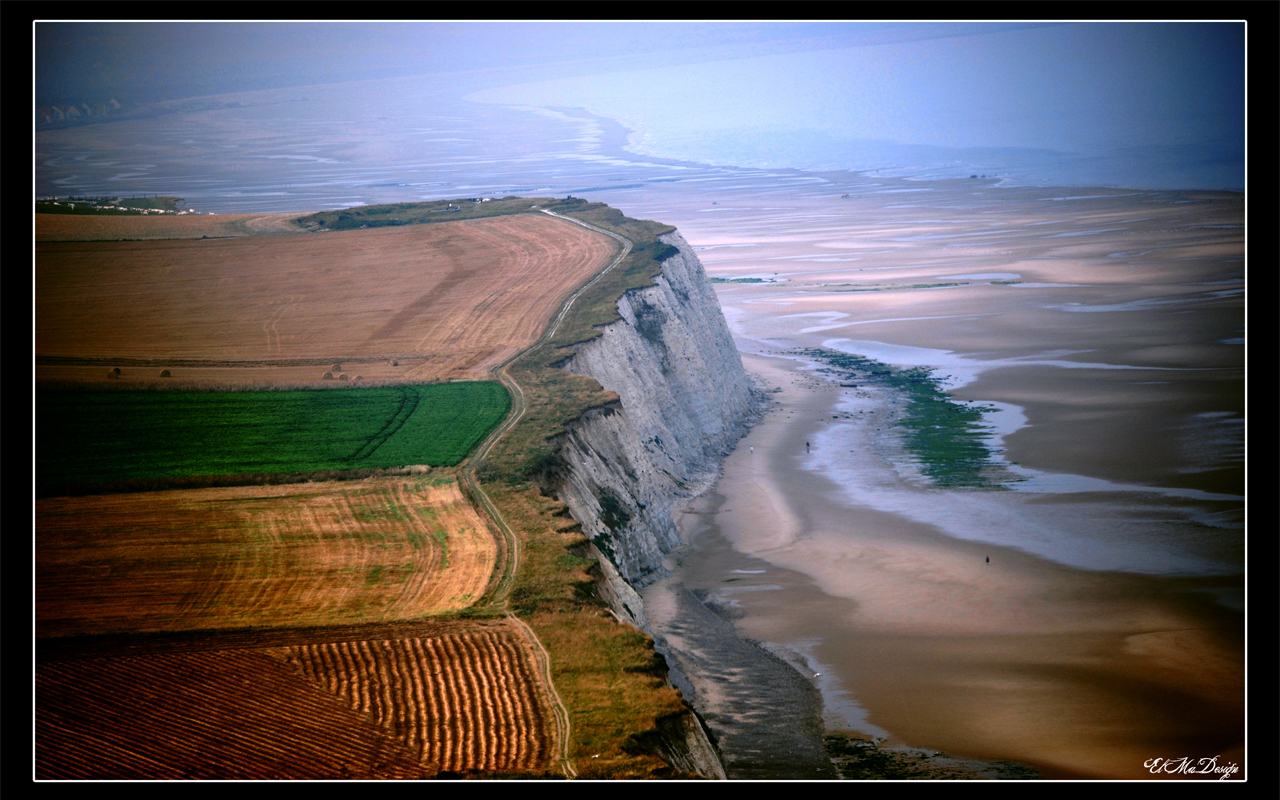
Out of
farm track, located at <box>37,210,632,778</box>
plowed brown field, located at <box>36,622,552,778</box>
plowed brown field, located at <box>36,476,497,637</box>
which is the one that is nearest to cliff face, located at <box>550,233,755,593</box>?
plowed brown field, located at <box>36,476,497,637</box>

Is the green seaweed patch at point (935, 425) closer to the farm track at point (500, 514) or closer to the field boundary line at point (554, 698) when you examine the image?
the farm track at point (500, 514)

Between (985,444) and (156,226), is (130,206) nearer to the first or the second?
(156,226)

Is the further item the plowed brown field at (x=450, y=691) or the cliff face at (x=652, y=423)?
the cliff face at (x=652, y=423)

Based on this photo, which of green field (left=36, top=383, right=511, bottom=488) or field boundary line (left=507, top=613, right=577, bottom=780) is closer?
field boundary line (left=507, top=613, right=577, bottom=780)

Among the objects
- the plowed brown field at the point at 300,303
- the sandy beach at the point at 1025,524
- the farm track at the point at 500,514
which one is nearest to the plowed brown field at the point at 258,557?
the farm track at the point at 500,514

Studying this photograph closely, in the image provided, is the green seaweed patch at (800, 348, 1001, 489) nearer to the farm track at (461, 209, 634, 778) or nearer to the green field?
the farm track at (461, 209, 634, 778)

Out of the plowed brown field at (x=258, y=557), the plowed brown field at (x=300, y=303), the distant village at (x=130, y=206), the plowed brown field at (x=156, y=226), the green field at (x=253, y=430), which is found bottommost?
the plowed brown field at (x=258, y=557)
